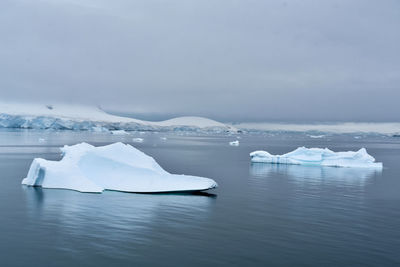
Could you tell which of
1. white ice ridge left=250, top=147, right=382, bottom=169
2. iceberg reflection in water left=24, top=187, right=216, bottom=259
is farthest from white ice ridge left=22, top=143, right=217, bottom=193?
white ice ridge left=250, top=147, right=382, bottom=169

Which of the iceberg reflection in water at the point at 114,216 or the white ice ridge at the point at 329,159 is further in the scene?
the white ice ridge at the point at 329,159

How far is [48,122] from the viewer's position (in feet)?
572

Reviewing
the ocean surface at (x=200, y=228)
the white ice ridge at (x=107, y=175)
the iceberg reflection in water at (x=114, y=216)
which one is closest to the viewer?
the ocean surface at (x=200, y=228)

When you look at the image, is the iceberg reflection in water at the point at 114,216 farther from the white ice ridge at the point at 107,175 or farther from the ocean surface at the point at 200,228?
the white ice ridge at the point at 107,175

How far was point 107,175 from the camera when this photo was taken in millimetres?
20656

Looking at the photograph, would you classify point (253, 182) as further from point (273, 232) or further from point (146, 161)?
point (273, 232)

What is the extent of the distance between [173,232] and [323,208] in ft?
28.3

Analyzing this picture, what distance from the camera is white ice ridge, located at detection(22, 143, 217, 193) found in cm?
1991

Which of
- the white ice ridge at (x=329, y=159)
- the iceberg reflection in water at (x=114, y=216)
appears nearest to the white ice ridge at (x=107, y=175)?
the iceberg reflection in water at (x=114, y=216)

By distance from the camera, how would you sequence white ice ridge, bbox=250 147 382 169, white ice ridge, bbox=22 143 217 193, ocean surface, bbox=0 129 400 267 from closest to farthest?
ocean surface, bbox=0 129 400 267 → white ice ridge, bbox=22 143 217 193 → white ice ridge, bbox=250 147 382 169

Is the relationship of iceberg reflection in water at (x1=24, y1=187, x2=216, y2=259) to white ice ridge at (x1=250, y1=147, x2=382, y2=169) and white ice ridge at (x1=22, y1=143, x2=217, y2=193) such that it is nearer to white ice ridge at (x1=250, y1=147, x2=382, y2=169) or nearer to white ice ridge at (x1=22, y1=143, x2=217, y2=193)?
white ice ridge at (x1=22, y1=143, x2=217, y2=193)

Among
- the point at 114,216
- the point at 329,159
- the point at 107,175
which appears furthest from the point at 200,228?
the point at 329,159

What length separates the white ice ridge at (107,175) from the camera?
1991cm

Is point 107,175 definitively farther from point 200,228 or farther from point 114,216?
point 200,228
